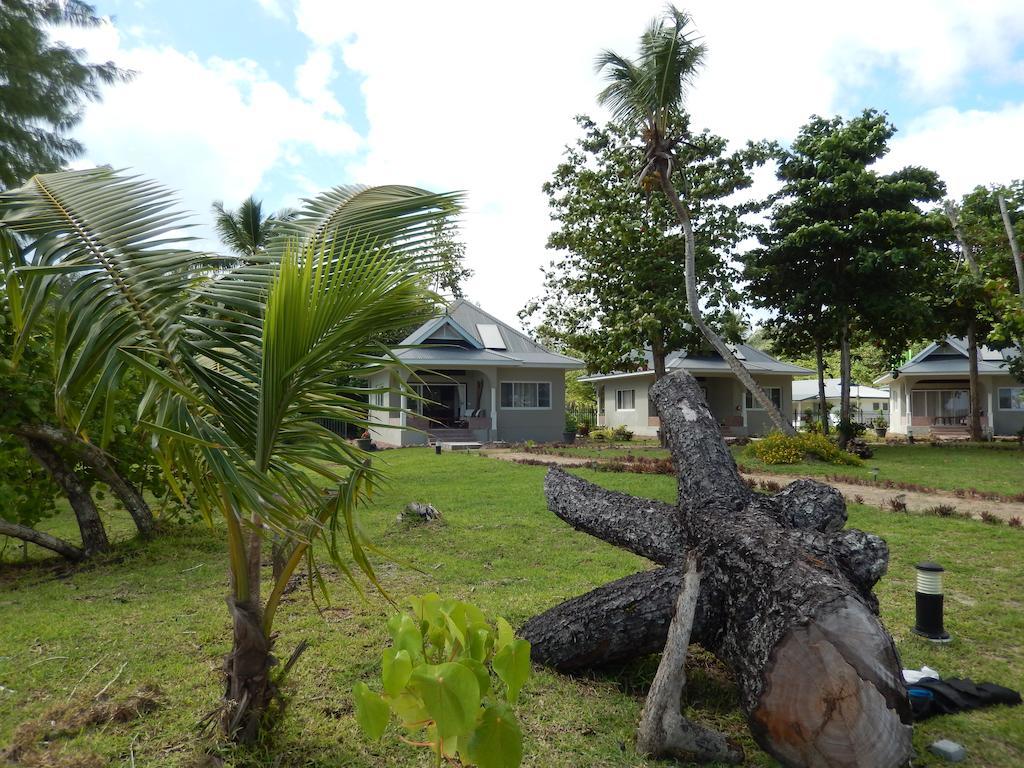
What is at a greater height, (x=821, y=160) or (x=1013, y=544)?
(x=821, y=160)

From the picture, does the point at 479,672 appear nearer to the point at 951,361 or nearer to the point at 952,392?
the point at 951,361

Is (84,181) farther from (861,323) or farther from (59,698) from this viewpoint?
(861,323)

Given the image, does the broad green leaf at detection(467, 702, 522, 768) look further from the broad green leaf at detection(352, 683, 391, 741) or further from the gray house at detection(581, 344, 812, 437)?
the gray house at detection(581, 344, 812, 437)

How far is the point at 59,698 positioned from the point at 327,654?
136 cm

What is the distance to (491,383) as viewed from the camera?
79.5ft

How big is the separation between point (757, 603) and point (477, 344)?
2174cm

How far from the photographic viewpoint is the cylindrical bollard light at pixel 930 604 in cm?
433

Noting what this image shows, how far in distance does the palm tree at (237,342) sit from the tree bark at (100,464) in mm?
2851

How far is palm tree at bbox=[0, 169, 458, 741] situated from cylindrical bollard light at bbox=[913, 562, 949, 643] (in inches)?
152

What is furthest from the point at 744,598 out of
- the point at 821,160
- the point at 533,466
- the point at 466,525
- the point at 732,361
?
the point at 821,160

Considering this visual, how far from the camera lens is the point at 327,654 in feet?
13.1

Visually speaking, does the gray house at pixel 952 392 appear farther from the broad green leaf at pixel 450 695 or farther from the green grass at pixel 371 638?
the broad green leaf at pixel 450 695

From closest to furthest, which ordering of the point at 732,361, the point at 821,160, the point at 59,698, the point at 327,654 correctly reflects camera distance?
the point at 59,698
the point at 327,654
the point at 732,361
the point at 821,160

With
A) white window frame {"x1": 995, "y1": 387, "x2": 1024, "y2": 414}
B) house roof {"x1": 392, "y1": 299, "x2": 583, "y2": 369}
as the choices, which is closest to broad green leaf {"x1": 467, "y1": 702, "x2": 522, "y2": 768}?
house roof {"x1": 392, "y1": 299, "x2": 583, "y2": 369}
